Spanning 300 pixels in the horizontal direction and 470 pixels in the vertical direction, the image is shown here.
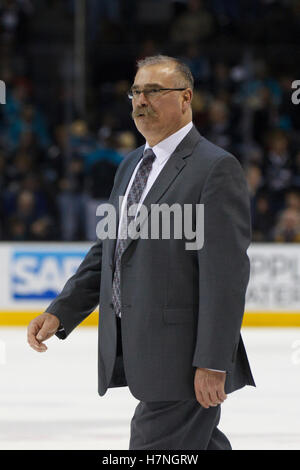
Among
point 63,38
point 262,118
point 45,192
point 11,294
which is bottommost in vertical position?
point 11,294

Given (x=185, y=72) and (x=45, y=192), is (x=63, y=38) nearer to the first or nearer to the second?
(x=45, y=192)

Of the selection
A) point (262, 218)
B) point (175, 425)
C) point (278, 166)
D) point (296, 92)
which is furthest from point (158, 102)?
point (296, 92)

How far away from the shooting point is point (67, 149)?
394 inches

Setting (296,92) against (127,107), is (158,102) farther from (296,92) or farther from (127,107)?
(127,107)

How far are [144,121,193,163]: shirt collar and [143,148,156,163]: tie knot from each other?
14 mm

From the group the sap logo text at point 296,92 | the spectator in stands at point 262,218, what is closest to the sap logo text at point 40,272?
the spectator in stands at point 262,218

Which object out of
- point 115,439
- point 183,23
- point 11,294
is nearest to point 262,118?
point 183,23

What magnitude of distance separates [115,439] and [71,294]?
1789 mm

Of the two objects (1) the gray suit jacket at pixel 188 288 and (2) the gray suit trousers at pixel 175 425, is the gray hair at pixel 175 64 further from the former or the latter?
(2) the gray suit trousers at pixel 175 425

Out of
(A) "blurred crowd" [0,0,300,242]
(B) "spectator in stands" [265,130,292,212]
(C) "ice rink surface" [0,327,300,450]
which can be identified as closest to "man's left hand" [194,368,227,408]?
(C) "ice rink surface" [0,327,300,450]

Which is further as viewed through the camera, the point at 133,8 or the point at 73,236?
the point at 133,8

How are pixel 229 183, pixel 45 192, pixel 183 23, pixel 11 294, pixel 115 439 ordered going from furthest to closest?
pixel 183 23 < pixel 45 192 < pixel 11 294 < pixel 115 439 < pixel 229 183

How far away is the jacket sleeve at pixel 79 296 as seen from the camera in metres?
3.12

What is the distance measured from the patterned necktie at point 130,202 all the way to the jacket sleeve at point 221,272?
25cm
